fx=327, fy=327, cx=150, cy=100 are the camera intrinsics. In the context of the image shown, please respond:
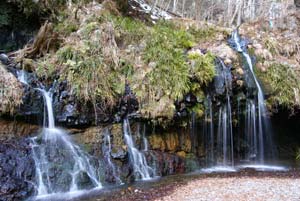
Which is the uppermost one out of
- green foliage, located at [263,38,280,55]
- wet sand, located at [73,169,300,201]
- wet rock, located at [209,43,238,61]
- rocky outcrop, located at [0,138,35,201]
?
green foliage, located at [263,38,280,55]

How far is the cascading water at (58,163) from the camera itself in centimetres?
664

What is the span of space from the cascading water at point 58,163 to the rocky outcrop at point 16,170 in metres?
0.16

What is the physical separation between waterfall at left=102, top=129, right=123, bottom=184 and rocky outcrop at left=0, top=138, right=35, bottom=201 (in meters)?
1.64

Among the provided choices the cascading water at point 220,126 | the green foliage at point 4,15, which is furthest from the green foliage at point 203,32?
the green foliage at point 4,15

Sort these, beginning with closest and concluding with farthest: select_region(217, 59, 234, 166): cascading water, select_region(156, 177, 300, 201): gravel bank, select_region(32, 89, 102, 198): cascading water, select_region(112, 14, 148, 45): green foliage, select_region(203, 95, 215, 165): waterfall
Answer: select_region(156, 177, 300, 201): gravel bank < select_region(32, 89, 102, 198): cascading water < select_region(203, 95, 215, 165): waterfall < select_region(217, 59, 234, 166): cascading water < select_region(112, 14, 148, 45): green foliage

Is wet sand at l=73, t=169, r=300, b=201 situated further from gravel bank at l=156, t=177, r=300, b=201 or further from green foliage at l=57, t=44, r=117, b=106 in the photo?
green foliage at l=57, t=44, r=117, b=106

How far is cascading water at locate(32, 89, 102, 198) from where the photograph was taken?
6.64 metres

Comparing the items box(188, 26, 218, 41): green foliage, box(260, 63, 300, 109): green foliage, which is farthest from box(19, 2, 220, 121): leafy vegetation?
box(260, 63, 300, 109): green foliage

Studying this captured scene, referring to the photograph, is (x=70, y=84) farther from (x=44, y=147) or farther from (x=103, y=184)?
(x=103, y=184)

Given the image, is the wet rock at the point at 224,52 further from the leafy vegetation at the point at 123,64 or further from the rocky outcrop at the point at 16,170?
the rocky outcrop at the point at 16,170

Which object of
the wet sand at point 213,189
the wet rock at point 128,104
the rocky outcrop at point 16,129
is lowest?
the wet sand at point 213,189

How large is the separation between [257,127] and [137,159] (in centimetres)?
376

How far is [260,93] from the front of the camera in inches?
368

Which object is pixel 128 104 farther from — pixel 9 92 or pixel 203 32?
pixel 203 32
